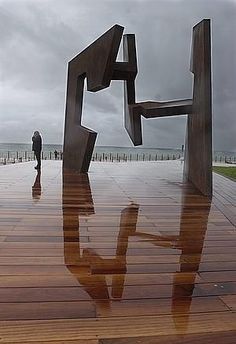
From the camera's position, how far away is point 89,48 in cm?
1030

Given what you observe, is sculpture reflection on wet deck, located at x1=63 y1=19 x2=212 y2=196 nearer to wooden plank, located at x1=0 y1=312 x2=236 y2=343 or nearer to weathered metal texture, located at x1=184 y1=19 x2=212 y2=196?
weathered metal texture, located at x1=184 y1=19 x2=212 y2=196

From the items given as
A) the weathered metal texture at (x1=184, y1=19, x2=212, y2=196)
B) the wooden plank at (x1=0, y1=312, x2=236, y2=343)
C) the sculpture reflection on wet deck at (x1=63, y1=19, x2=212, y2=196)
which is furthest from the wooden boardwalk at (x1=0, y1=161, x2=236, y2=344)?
the sculpture reflection on wet deck at (x1=63, y1=19, x2=212, y2=196)

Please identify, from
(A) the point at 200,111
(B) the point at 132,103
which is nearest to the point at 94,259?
(A) the point at 200,111

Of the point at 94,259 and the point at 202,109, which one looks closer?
the point at 94,259

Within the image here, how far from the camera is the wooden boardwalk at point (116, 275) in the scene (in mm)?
1758

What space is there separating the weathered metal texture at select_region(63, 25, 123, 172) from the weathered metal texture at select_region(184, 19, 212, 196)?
6.73ft

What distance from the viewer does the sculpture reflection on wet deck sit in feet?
23.8

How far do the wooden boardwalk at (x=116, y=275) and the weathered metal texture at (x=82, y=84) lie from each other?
5130 mm

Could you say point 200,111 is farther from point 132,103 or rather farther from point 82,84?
point 82,84

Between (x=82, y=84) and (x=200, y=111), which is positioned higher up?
(x=82, y=84)

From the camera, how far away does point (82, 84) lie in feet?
37.3

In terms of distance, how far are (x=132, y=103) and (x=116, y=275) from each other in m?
8.49

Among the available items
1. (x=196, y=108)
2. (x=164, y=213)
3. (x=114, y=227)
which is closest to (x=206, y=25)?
(x=196, y=108)

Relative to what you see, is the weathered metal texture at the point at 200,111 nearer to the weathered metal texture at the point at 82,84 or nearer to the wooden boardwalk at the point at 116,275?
the weathered metal texture at the point at 82,84
